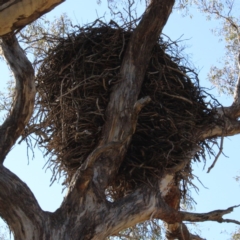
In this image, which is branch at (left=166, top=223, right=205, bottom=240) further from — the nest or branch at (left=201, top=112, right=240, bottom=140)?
branch at (left=201, top=112, right=240, bottom=140)

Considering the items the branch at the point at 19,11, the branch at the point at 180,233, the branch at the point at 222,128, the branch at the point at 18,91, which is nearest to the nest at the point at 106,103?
the branch at the point at 222,128

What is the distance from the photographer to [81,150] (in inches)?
200

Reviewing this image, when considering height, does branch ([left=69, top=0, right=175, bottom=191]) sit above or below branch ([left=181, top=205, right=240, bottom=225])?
above

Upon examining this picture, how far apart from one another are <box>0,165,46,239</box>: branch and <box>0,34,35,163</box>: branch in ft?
1.46

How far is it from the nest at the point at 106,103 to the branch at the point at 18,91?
383 mm

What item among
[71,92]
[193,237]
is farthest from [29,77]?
[193,237]

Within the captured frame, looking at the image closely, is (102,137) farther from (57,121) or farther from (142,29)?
(142,29)

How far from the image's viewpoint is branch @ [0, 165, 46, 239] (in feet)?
13.1

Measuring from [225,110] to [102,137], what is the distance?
145 cm

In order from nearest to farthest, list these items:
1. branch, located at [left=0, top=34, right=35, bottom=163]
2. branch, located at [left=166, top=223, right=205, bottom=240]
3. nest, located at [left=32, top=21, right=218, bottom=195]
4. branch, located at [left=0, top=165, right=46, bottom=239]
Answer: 1. branch, located at [left=0, top=165, right=46, bottom=239]
2. branch, located at [left=0, top=34, right=35, bottom=163]
3. nest, located at [left=32, top=21, right=218, bottom=195]
4. branch, located at [left=166, top=223, right=205, bottom=240]

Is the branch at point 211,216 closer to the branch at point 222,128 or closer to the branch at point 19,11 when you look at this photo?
the branch at point 222,128

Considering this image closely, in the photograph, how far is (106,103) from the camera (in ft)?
17.1

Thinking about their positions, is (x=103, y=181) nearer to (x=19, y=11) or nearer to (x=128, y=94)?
(x=128, y=94)

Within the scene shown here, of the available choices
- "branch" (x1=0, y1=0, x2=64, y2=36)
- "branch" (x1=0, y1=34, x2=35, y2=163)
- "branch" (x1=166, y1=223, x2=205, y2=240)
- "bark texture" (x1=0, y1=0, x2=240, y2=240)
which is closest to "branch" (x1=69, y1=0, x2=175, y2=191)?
"bark texture" (x1=0, y1=0, x2=240, y2=240)
